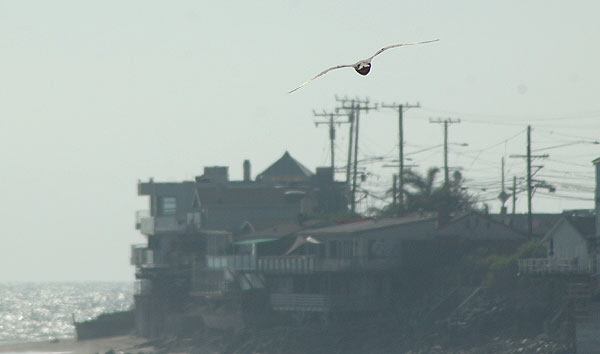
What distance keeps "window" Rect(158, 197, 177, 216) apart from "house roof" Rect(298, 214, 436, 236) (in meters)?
23.5

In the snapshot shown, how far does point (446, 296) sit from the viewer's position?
267 ft

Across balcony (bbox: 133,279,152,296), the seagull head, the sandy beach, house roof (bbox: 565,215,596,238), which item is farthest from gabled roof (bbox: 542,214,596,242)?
the seagull head

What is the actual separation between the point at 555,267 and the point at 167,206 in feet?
151

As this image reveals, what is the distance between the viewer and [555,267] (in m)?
72.2

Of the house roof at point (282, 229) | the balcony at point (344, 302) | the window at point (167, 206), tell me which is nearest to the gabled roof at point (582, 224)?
the balcony at point (344, 302)

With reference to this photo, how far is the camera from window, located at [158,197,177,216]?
112m

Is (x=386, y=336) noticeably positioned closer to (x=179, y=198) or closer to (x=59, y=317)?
(x=179, y=198)

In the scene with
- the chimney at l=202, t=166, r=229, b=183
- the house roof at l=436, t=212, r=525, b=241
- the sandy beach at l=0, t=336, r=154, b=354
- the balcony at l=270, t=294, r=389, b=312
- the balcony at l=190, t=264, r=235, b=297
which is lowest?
the sandy beach at l=0, t=336, r=154, b=354

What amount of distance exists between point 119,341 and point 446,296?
33748mm

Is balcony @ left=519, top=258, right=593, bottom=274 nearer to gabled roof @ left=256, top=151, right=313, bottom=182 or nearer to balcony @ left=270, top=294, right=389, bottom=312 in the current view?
balcony @ left=270, top=294, right=389, bottom=312

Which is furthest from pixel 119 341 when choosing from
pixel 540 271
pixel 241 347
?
pixel 540 271

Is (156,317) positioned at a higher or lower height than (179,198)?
lower

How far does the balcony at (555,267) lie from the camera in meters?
71.9

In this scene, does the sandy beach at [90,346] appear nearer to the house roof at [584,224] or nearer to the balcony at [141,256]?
the balcony at [141,256]
